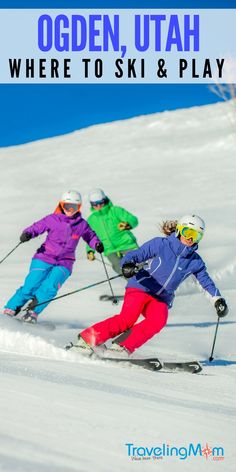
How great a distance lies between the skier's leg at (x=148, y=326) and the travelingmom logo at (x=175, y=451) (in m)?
3.09

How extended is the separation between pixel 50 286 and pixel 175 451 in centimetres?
546

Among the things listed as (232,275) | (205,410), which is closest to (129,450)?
(205,410)

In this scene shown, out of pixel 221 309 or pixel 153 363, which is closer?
pixel 153 363

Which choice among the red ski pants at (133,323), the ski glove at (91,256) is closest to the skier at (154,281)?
the red ski pants at (133,323)

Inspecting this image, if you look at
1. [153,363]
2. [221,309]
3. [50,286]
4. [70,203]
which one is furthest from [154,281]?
[70,203]

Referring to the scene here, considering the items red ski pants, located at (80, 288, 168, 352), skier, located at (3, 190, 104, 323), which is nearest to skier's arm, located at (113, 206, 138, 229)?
skier, located at (3, 190, 104, 323)

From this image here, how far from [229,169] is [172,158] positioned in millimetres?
3220

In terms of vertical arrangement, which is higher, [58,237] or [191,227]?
[191,227]

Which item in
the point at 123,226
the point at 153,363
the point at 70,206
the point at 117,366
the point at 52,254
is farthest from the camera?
the point at 123,226

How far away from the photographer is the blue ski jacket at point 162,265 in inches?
256

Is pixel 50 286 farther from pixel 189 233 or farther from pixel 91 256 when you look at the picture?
pixel 189 233

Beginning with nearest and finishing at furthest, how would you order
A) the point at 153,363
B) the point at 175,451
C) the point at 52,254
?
the point at 175,451 < the point at 153,363 < the point at 52,254

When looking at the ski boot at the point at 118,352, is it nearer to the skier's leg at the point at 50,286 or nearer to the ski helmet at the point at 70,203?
the skier's leg at the point at 50,286

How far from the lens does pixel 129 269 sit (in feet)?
20.7
